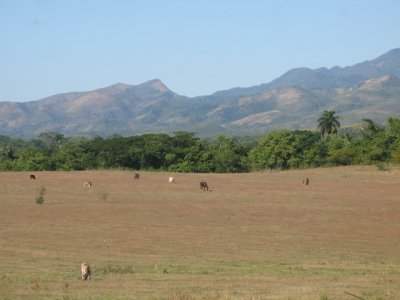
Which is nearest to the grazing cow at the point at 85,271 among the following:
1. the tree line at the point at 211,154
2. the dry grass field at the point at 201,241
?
the dry grass field at the point at 201,241

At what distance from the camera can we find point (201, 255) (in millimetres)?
25969

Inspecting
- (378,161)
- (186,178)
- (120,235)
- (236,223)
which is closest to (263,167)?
(378,161)

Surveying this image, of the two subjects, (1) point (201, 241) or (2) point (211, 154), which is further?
(2) point (211, 154)

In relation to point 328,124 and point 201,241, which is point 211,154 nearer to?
point 328,124

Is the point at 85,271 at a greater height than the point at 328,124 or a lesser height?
lesser

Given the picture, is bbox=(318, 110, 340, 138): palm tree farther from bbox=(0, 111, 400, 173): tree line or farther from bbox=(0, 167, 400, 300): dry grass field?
bbox=(0, 167, 400, 300): dry grass field

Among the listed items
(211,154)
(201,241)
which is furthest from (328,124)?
(201,241)

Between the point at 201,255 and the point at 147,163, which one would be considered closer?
the point at 201,255

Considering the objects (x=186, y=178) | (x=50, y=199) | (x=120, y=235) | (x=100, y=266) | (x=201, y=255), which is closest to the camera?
(x=100, y=266)

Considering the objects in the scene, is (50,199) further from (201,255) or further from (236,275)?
(236,275)

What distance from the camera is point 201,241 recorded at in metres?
29.5

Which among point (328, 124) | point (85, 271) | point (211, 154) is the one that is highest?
point (328, 124)

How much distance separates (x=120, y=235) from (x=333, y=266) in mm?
10998

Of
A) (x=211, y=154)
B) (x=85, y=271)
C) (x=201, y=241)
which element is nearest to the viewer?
(x=85, y=271)
